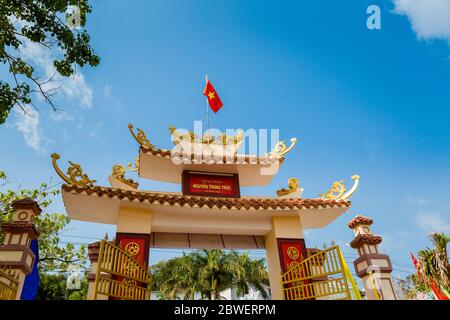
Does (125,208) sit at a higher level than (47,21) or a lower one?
lower

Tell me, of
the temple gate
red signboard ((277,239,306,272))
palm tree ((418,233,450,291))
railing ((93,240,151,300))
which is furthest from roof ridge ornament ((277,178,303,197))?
palm tree ((418,233,450,291))

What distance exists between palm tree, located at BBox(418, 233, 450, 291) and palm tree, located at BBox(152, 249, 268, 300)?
13.5 m

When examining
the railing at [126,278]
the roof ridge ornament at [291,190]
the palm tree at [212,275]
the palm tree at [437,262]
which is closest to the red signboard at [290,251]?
the roof ridge ornament at [291,190]

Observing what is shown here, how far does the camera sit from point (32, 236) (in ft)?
20.0

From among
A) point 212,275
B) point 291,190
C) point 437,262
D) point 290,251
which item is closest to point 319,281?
point 290,251

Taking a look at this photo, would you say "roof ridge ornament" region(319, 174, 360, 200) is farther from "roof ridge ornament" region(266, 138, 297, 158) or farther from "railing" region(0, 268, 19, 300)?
"railing" region(0, 268, 19, 300)

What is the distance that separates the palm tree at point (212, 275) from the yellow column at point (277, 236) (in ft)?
53.4

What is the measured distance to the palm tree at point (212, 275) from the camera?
23453 millimetres

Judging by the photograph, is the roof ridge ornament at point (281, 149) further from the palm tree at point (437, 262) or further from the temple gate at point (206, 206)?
the palm tree at point (437, 262)
